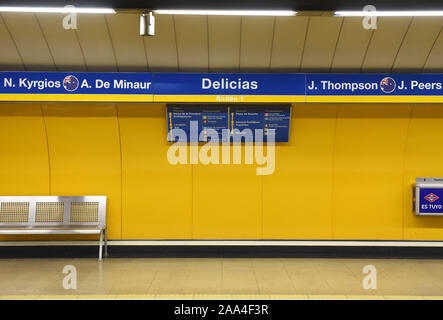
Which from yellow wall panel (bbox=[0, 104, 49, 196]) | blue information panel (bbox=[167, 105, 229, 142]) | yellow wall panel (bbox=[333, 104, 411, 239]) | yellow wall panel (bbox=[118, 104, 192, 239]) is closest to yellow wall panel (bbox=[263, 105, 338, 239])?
yellow wall panel (bbox=[333, 104, 411, 239])

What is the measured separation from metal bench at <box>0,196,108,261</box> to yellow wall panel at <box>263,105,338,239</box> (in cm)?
257

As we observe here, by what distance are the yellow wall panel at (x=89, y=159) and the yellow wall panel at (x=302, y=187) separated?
2.31 m

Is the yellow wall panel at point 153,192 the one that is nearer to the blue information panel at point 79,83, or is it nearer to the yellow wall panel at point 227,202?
the yellow wall panel at point 227,202

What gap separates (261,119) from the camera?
5.77 m

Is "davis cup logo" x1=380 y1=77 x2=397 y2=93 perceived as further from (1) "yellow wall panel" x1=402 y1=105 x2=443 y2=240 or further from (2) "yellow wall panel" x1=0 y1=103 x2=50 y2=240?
(2) "yellow wall panel" x1=0 y1=103 x2=50 y2=240

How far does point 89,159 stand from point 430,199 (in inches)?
202

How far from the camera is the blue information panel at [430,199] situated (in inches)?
229

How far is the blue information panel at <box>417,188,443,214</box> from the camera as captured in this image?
19.1ft

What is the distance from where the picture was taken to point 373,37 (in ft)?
16.5

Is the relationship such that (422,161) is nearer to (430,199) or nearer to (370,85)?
(430,199)

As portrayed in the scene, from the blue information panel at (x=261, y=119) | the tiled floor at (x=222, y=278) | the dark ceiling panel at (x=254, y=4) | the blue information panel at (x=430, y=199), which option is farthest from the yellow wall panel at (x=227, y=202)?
the dark ceiling panel at (x=254, y=4)

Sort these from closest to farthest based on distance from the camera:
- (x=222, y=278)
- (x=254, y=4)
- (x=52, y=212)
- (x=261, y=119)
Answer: (x=254, y=4) → (x=222, y=278) → (x=261, y=119) → (x=52, y=212)

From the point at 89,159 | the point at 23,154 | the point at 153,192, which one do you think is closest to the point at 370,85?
the point at 153,192

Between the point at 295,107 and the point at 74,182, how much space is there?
3.52 metres
